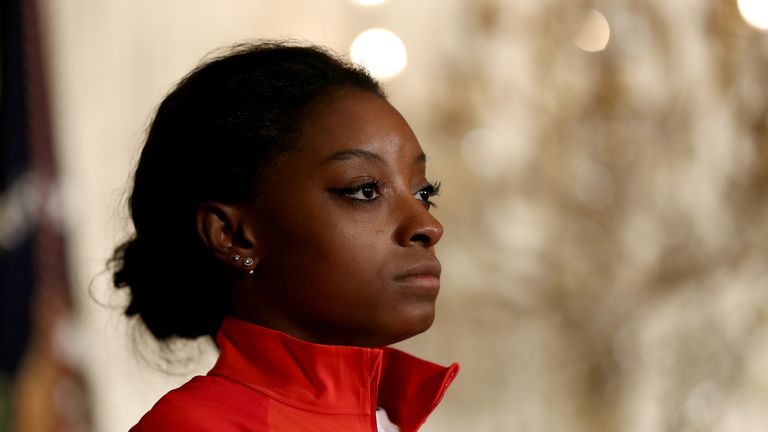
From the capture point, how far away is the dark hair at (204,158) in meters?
1.08

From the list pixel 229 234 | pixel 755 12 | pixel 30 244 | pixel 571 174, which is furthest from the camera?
pixel 571 174

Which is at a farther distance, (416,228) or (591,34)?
(591,34)

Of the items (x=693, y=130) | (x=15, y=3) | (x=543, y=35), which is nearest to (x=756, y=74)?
(x=693, y=130)

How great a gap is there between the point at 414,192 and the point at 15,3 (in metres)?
1.59

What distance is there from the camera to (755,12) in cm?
272

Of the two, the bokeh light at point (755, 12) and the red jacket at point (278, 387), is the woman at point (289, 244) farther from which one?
the bokeh light at point (755, 12)

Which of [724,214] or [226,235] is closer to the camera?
[226,235]

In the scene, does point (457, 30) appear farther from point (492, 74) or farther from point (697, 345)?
point (697, 345)

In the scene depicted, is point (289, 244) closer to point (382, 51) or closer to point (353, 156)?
point (353, 156)

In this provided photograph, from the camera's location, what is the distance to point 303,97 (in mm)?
1102

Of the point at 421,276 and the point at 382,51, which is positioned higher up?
the point at 382,51

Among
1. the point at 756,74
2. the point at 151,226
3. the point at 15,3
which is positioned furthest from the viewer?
the point at 756,74

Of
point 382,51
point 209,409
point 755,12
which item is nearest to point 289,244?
point 209,409

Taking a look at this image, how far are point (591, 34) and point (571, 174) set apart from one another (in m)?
0.37
